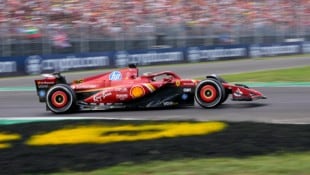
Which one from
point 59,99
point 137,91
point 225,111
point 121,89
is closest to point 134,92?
point 137,91

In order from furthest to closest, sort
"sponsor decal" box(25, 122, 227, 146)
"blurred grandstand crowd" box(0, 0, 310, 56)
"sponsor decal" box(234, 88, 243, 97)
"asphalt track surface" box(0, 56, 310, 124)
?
1. "blurred grandstand crowd" box(0, 0, 310, 56)
2. "sponsor decal" box(234, 88, 243, 97)
3. "asphalt track surface" box(0, 56, 310, 124)
4. "sponsor decal" box(25, 122, 227, 146)

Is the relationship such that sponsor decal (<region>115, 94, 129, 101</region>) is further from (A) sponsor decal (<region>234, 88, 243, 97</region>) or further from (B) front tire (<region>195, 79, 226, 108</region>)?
(A) sponsor decal (<region>234, 88, 243, 97</region>)

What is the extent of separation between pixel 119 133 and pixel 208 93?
3.41 metres

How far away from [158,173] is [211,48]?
2657 centimetres

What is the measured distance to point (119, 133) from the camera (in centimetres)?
785

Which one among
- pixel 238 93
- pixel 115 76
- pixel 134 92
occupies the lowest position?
pixel 238 93

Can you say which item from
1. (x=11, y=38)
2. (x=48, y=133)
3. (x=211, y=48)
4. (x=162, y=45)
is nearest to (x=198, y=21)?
(x=211, y=48)

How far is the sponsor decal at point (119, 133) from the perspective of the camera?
730cm

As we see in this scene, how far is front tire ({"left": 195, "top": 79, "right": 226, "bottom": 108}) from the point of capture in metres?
10.8

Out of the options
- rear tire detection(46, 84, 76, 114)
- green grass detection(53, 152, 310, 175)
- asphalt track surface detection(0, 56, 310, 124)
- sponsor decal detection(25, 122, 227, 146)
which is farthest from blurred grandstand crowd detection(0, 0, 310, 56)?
green grass detection(53, 152, 310, 175)

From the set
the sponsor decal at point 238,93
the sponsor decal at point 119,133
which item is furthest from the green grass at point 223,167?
the sponsor decal at point 238,93

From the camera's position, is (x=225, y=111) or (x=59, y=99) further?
(x=59, y=99)

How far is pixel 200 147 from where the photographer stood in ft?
21.4

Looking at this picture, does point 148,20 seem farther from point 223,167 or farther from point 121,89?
point 223,167
